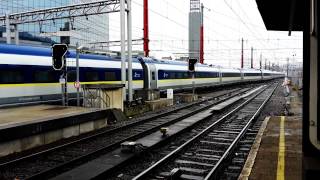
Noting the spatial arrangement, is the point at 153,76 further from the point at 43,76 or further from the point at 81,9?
the point at 43,76

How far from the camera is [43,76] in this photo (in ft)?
53.5

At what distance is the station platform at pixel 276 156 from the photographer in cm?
702

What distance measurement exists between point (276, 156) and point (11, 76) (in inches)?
411

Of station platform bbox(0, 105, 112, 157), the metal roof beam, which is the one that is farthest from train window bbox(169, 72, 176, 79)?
station platform bbox(0, 105, 112, 157)

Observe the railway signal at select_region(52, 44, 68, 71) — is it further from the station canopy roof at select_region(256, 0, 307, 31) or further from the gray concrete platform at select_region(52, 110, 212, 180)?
the station canopy roof at select_region(256, 0, 307, 31)

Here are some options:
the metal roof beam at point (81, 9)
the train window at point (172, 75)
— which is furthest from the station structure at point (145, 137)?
the train window at point (172, 75)

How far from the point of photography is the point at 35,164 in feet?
29.6

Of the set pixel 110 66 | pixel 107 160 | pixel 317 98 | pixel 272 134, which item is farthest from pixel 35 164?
pixel 110 66

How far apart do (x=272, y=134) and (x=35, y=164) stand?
7.15 meters

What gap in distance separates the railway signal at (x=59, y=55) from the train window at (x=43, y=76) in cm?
183

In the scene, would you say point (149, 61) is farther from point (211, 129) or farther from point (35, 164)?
point (35, 164)

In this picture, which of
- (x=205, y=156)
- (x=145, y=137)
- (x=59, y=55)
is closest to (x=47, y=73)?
(x=59, y=55)

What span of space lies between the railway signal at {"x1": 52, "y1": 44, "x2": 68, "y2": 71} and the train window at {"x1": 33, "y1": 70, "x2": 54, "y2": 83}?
183cm

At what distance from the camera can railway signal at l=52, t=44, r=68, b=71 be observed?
47.3 ft
